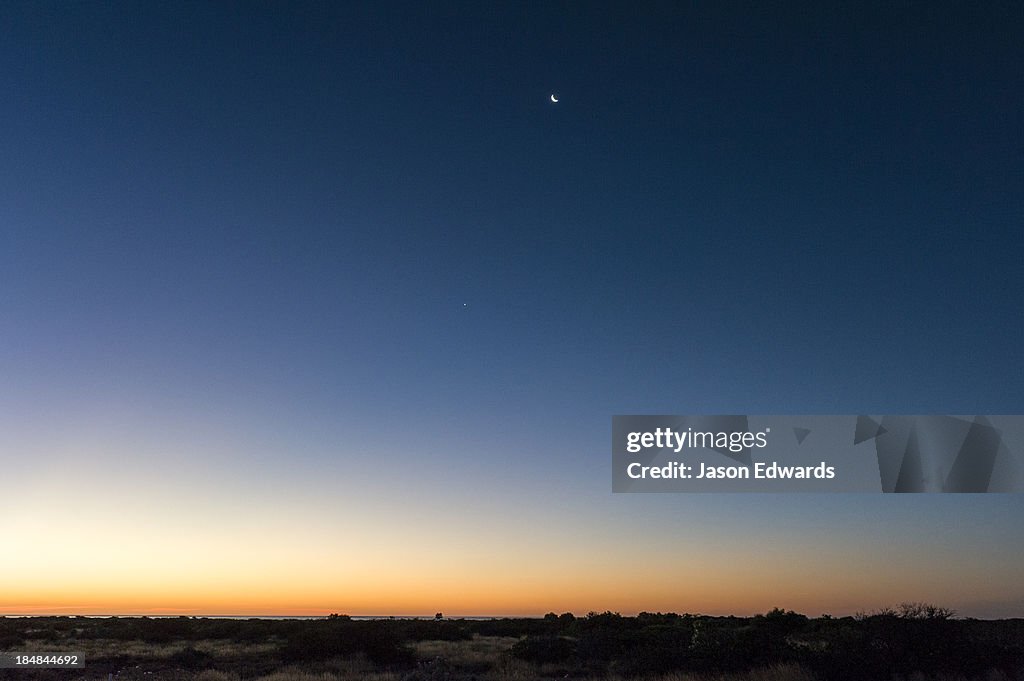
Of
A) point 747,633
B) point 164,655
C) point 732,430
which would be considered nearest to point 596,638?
point 747,633

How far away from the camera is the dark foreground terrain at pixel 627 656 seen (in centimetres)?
1994

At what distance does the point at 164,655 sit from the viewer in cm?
3572

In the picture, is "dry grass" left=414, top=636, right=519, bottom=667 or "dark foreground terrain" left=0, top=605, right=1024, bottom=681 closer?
"dark foreground terrain" left=0, top=605, right=1024, bottom=681

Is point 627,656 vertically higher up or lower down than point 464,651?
higher up

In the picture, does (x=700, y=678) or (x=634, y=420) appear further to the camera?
(x=634, y=420)

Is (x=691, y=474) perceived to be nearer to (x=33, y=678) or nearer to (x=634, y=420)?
(x=634, y=420)

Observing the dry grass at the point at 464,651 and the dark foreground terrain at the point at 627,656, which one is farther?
the dry grass at the point at 464,651

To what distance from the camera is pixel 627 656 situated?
29531 millimetres

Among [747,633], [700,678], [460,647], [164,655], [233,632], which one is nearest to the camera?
[700,678]

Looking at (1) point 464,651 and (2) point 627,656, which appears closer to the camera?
(2) point 627,656

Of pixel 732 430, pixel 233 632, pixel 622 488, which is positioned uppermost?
pixel 732 430

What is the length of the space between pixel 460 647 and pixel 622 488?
21067 mm

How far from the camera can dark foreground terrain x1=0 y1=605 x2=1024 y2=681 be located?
19.9 meters

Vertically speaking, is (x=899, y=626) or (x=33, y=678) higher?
(x=899, y=626)
